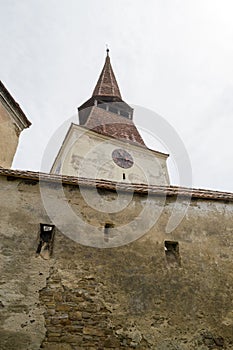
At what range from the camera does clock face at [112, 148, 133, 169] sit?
1711 centimetres

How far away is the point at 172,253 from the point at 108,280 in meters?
1.52

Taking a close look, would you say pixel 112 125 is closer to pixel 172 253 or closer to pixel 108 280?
pixel 172 253

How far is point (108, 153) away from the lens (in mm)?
17172

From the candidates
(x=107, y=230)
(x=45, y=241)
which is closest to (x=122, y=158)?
(x=107, y=230)

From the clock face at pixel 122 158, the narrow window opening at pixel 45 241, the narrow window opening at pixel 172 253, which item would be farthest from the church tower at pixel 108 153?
the narrow window opening at pixel 172 253

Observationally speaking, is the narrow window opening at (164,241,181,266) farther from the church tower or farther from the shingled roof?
the church tower

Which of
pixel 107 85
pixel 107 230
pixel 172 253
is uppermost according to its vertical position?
pixel 107 85

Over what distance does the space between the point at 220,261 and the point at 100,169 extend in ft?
33.5

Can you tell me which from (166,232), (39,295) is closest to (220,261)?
(166,232)

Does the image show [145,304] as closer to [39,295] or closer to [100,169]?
[39,295]

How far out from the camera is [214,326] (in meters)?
5.88

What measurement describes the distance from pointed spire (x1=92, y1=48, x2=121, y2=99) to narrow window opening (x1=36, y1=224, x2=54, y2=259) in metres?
19.0

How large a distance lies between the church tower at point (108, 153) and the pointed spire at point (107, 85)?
8.10 feet

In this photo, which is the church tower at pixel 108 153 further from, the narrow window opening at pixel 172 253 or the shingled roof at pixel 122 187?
the narrow window opening at pixel 172 253
